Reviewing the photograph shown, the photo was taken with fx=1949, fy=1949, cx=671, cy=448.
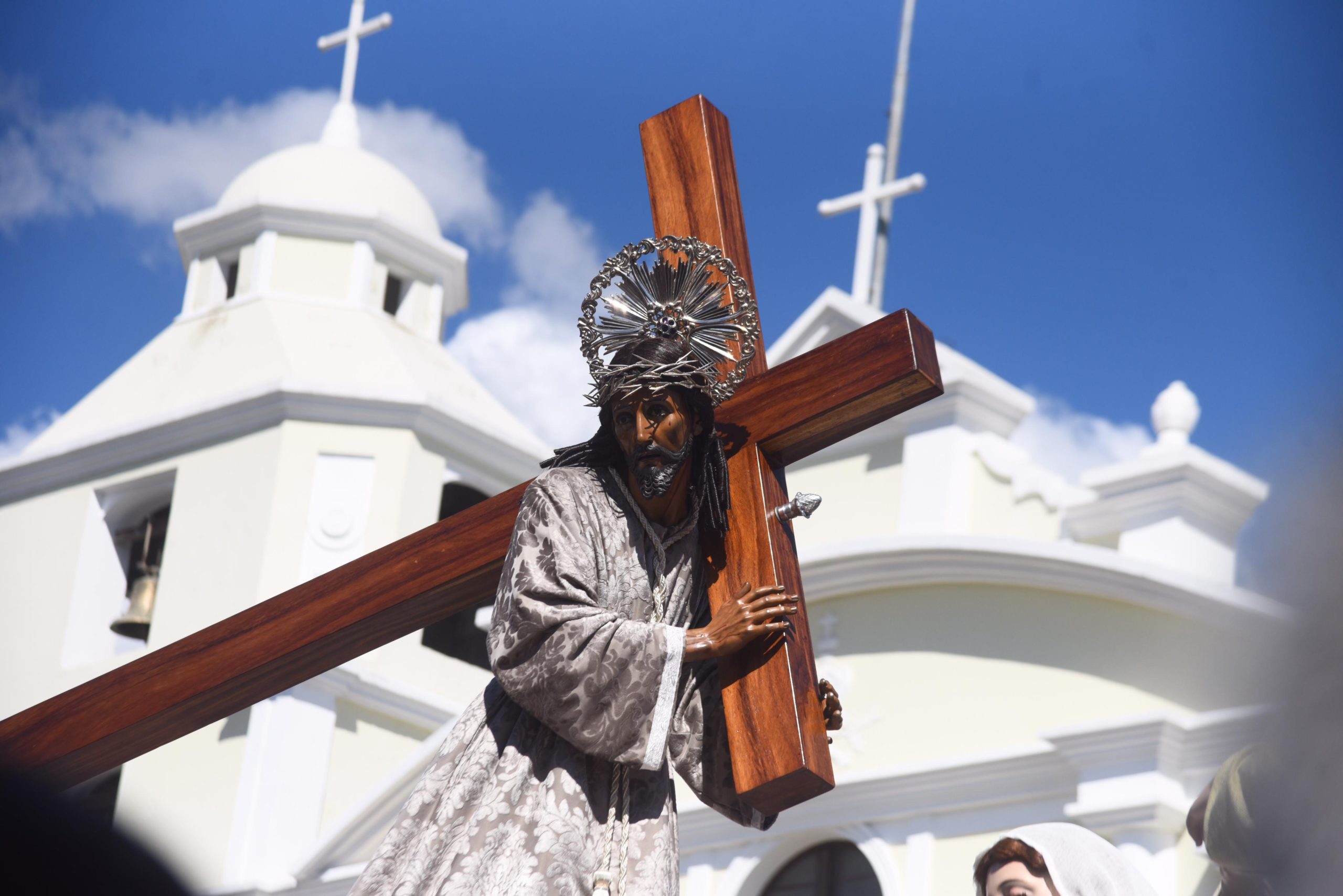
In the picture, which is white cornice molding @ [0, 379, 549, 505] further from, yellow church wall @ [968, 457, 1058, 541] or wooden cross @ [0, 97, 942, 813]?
wooden cross @ [0, 97, 942, 813]

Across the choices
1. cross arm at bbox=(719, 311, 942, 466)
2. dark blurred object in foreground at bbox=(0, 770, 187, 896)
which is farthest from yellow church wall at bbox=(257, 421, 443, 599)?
dark blurred object in foreground at bbox=(0, 770, 187, 896)

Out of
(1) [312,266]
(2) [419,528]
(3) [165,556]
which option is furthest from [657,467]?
(1) [312,266]

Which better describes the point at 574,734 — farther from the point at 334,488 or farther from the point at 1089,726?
the point at 334,488

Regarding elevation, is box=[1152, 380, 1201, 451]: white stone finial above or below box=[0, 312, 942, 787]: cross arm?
above

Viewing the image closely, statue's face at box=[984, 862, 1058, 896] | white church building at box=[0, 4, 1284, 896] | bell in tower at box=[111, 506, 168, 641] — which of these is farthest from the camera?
bell in tower at box=[111, 506, 168, 641]

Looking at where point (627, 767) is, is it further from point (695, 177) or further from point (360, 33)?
point (360, 33)

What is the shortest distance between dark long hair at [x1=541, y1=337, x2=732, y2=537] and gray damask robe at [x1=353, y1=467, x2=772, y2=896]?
0.05m

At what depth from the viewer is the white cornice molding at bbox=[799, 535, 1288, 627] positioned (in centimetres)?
907

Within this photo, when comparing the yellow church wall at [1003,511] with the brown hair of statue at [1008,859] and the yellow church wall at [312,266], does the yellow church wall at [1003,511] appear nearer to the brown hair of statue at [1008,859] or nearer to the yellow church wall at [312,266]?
the yellow church wall at [312,266]

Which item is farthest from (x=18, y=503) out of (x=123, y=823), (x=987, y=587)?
(x=123, y=823)

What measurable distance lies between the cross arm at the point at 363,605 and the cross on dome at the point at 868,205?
9.27 meters

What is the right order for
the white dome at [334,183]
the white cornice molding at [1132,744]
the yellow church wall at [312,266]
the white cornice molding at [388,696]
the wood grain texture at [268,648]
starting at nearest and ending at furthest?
the wood grain texture at [268,648] → the white cornice molding at [1132,744] → the white cornice molding at [388,696] → the yellow church wall at [312,266] → the white dome at [334,183]

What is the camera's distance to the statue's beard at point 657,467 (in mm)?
3025

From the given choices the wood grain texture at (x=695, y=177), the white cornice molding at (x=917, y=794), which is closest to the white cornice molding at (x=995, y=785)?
the white cornice molding at (x=917, y=794)
